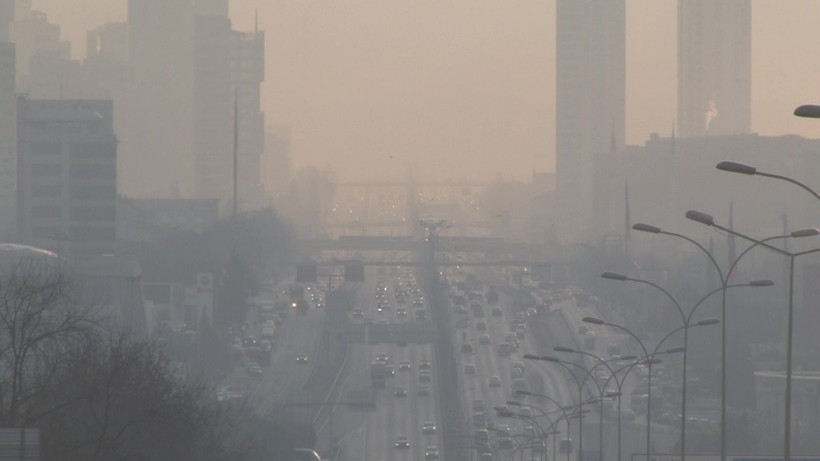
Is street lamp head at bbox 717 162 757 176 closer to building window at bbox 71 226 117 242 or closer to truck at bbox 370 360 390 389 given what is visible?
truck at bbox 370 360 390 389

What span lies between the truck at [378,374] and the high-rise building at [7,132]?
6517cm

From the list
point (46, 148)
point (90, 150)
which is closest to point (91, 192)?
point (90, 150)

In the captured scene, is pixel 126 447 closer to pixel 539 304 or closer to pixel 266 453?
pixel 266 453

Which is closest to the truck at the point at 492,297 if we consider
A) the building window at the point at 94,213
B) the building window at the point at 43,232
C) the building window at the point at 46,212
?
the building window at the point at 94,213

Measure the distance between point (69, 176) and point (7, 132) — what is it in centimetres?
4649

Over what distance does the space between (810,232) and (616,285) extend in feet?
248

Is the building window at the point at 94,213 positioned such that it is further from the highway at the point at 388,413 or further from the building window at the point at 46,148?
the highway at the point at 388,413

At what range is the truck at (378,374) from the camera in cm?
6925

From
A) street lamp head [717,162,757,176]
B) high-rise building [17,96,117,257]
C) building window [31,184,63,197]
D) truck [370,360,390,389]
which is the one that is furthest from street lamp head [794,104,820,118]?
building window [31,184,63,197]

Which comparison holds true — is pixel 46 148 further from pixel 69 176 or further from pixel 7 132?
pixel 7 132

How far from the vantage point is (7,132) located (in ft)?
470

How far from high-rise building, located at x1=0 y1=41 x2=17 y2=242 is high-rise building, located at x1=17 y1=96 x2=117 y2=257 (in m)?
33.3

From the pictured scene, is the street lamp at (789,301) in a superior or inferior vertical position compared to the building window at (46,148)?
inferior

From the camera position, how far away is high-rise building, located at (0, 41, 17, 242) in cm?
13925
